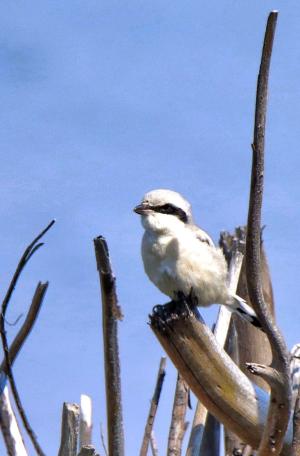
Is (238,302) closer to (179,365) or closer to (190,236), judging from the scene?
(190,236)

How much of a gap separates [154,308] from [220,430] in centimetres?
71

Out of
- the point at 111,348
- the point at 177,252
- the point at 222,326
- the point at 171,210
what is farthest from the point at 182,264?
the point at 111,348

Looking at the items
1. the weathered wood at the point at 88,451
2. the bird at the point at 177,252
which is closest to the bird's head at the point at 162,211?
the bird at the point at 177,252

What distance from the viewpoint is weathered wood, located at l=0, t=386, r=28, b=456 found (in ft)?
8.16

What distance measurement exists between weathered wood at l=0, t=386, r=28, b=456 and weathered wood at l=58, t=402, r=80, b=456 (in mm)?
144

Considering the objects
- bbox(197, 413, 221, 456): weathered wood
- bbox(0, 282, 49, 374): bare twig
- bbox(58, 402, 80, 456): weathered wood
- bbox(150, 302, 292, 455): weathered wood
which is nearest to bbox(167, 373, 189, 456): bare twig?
bbox(197, 413, 221, 456): weathered wood

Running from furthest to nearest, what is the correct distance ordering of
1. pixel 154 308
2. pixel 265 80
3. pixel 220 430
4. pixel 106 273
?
pixel 220 430 < pixel 154 308 < pixel 265 80 < pixel 106 273

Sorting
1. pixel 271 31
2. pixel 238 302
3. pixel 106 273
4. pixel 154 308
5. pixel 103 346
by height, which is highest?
pixel 271 31

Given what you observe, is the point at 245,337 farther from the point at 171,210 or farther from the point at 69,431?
the point at 69,431

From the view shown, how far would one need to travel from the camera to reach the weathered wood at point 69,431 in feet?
8.56

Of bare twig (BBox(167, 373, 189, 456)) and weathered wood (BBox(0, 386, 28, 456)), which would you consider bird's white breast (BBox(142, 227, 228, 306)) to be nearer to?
bare twig (BBox(167, 373, 189, 456))

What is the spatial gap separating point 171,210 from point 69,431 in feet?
4.15

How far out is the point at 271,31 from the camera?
234cm

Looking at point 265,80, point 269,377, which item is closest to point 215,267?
point 269,377
